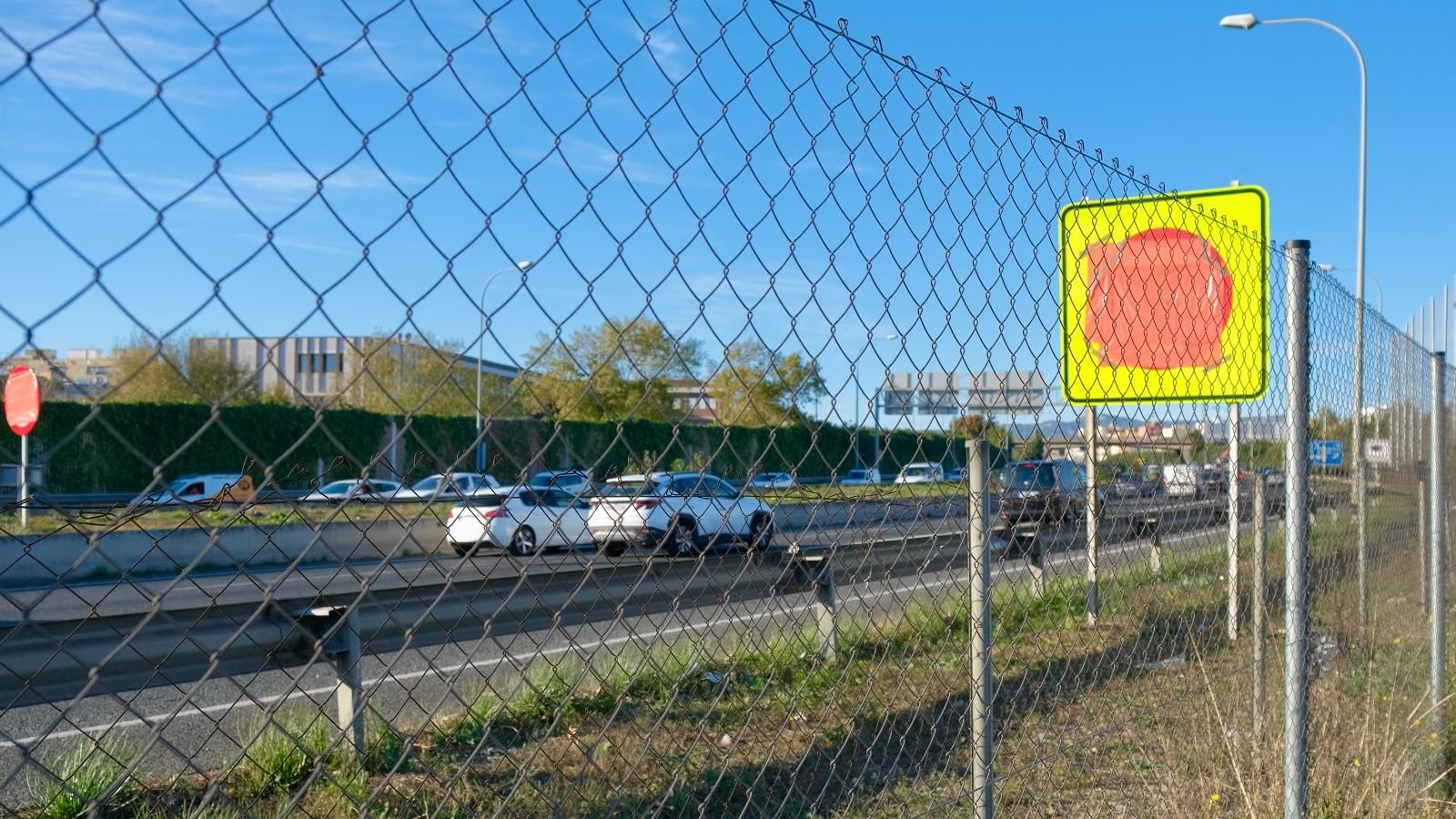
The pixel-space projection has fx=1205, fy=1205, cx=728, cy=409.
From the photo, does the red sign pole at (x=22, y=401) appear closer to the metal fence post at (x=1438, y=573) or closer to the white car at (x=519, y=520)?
the white car at (x=519, y=520)

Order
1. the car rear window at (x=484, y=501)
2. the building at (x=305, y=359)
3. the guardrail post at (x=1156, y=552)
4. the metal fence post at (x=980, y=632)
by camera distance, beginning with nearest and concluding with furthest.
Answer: the building at (x=305, y=359) < the car rear window at (x=484, y=501) < the metal fence post at (x=980, y=632) < the guardrail post at (x=1156, y=552)

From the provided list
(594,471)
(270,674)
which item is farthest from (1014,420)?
(270,674)

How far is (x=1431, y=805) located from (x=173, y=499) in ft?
17.6

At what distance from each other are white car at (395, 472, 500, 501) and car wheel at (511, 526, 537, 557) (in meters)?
0.14

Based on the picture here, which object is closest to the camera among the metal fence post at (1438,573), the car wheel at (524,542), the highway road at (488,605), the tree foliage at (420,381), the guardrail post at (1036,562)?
the tree foliage at (420,381)

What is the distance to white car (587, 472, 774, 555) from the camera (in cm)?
218

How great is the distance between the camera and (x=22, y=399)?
4.17ft

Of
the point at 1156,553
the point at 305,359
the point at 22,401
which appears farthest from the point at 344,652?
the point at 1156,553

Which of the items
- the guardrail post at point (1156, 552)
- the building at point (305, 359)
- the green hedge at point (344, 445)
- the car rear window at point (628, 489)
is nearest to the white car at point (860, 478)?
the green hedge at point (344, 445)

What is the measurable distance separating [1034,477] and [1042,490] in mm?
80

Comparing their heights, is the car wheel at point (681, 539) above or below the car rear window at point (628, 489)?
below

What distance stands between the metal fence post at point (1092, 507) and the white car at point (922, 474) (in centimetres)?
56

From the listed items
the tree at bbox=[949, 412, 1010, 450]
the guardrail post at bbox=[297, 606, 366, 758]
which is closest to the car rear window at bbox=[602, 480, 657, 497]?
the guardrail post at bbox=[297, 606, 366, 758]

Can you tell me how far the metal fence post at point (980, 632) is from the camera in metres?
3.03
